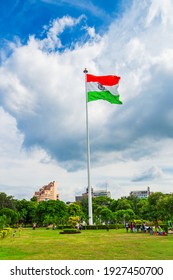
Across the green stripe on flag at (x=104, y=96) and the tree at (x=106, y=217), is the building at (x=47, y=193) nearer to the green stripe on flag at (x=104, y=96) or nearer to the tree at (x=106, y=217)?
the tree at (x=106, y=217)

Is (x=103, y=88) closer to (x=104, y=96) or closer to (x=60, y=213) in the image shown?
(x=104, y=96)

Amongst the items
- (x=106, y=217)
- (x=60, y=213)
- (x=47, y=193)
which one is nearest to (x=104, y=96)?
(x=106, y=217)

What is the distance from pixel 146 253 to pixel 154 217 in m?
30.9

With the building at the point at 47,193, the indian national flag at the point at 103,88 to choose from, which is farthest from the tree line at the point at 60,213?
the building at the point at 47,193

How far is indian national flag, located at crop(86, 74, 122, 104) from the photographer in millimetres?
32938

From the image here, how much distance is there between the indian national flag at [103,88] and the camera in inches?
1297

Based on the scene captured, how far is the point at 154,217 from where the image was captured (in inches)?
1734

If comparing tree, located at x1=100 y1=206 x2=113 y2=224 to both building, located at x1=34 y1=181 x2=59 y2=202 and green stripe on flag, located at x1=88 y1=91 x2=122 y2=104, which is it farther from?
building, located at x1=34 y1=181 x2=59 y2=202

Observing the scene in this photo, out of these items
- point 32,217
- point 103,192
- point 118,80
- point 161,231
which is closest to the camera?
point 161,231

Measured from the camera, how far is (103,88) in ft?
111

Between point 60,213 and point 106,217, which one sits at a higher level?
point 60,213

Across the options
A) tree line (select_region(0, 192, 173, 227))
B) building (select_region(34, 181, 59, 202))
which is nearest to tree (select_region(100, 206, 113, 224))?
tree line (select_region(0, 192, 173, 227))
